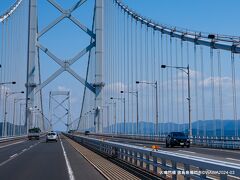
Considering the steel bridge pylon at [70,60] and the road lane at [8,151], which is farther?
the steel bridge pylon at [70,60]

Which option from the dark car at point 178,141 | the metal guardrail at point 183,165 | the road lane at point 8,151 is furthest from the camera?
the dark car at point 178,141

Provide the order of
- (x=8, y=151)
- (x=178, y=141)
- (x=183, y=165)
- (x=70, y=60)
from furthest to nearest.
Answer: (x=70, y=60)
(x=178, y=141)
(x=8, y=151)
(x=183, y=165)

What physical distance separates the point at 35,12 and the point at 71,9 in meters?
6.53

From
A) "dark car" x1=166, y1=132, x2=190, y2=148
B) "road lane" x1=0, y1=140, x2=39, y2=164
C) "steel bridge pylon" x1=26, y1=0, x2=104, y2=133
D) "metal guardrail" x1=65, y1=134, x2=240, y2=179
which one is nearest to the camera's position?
"metal guardrail" x1=65, y1=134, x2=240, y2=179

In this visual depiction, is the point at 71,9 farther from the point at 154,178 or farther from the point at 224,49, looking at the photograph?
the point at 154,178

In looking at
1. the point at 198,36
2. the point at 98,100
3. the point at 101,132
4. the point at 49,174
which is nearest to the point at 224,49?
the point at 198,36

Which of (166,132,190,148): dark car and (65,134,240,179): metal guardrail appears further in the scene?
(166,132,190,148): dark car

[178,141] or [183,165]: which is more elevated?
[178,141]

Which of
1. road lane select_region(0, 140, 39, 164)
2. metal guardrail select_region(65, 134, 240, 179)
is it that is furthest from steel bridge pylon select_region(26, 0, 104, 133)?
metal guardrail select_region(65, 134, 240, 179)

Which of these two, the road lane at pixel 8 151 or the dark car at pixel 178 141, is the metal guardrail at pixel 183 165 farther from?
the dark car at pixel 178 141

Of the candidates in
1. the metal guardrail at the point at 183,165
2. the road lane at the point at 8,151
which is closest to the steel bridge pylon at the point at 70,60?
the road lane at the point at 8,151

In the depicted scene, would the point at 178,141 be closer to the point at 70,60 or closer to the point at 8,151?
the point at 8,151

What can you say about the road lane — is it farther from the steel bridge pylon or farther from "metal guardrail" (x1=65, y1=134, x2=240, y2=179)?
the steel bridge pylon

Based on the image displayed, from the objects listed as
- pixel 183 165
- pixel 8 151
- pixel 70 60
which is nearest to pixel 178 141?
pixel 8 151
